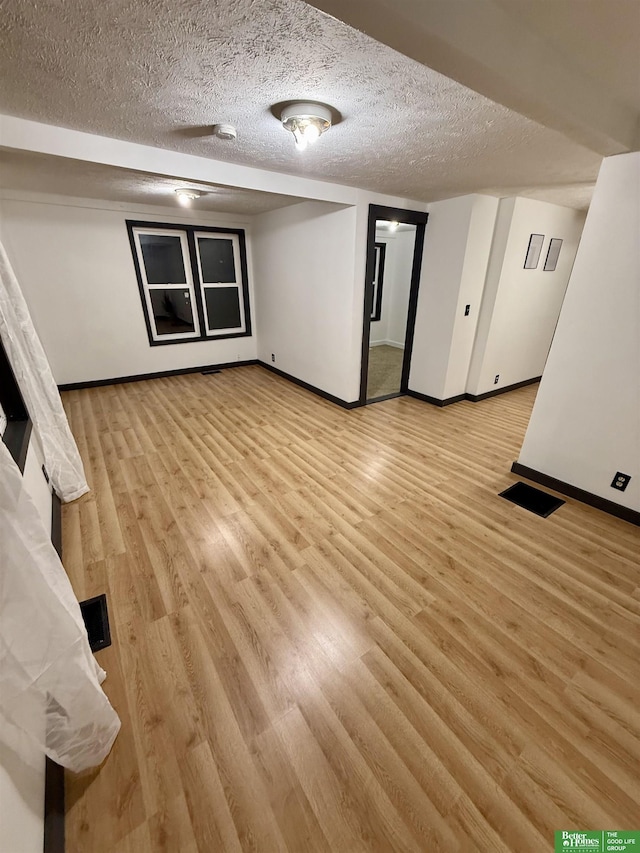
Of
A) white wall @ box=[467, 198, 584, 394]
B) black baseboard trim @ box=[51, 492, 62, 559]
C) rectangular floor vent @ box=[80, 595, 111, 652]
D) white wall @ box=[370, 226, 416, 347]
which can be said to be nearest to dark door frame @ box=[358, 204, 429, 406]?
white wall @ box=[467, 198, 584, 394]

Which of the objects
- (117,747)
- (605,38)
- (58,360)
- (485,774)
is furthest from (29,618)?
(58,360)

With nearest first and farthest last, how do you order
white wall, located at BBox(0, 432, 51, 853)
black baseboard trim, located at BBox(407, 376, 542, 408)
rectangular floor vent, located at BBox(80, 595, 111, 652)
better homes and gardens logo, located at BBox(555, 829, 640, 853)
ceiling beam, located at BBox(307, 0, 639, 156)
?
white wall, located at BBox(0, 432, 51, 853) → ceiling beam, located at BBox(307, 0, 639, 156) → better homes and gardens logo, located at BBox(555, 829, 640, 853) → rectangular floor vent, located at BBox(80, 595, 111, 652) → black baseboard trim, located at BBox(407, 376, 542, 408)

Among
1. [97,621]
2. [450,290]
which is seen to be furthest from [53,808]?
[450,290]

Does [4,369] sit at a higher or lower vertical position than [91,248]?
lower

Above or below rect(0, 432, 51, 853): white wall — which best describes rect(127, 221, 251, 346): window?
above

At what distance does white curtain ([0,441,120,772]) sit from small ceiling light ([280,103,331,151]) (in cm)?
192

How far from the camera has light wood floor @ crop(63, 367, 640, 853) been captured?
3.39 feet

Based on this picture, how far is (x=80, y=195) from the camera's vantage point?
3748mm

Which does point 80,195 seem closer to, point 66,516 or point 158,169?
point 158,169

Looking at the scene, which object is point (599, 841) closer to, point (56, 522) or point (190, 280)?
point (56, 522)

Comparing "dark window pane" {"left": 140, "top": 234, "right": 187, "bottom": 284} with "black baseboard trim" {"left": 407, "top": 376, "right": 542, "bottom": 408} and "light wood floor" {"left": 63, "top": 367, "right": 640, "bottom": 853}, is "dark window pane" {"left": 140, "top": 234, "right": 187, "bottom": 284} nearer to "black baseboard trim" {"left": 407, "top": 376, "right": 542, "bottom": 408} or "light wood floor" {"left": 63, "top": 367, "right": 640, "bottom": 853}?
"light wood floor" {"left": 63, "top": 367, "right": 640, "bottom": 853}

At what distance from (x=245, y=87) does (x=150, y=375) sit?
4.25m

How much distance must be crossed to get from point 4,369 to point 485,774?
2.91 metres

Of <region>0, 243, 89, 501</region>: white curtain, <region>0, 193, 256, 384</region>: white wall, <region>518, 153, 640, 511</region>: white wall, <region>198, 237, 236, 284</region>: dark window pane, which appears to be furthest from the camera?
<region>198, 237, 236, 284</region>: dark window pane
